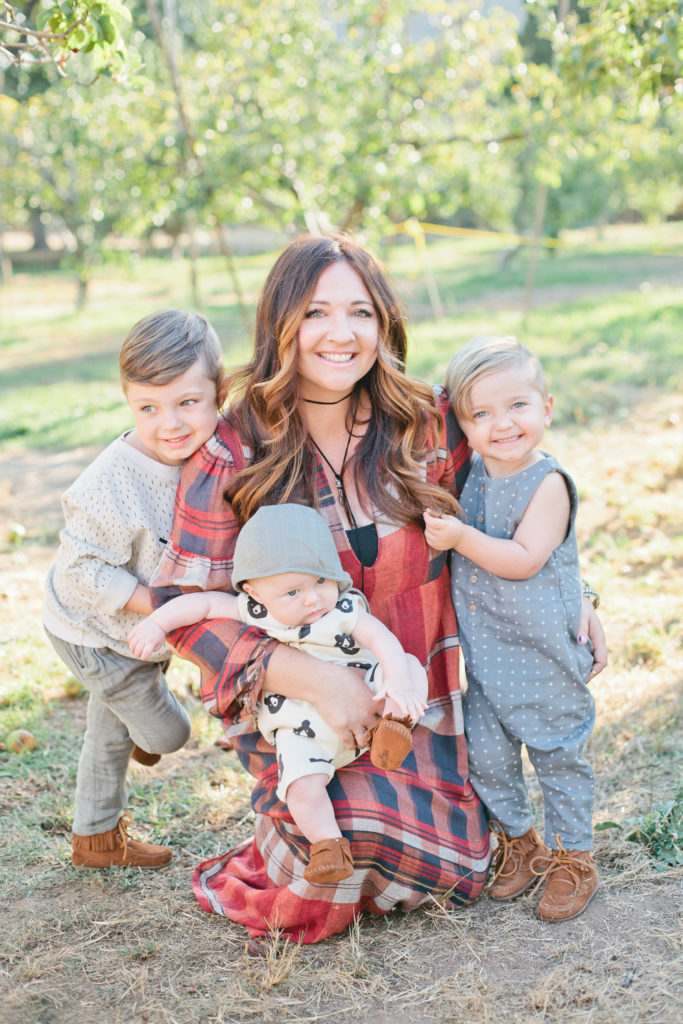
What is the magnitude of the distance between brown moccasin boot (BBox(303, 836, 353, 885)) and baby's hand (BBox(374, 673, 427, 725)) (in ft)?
1.05

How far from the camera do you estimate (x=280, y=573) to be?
2.19 meters

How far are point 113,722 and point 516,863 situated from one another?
3.83ft

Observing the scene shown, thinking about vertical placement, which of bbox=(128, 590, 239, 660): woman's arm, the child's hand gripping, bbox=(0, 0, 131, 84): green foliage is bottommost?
the child's hand gripping

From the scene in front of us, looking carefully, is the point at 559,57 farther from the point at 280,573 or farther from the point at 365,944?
the point at 365,944

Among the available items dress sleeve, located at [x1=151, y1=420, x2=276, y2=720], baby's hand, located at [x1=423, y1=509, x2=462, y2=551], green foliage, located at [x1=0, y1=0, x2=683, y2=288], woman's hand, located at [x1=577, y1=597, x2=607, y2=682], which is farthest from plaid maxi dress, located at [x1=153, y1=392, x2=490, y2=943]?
green foliage, located at [x1=0, y1=0, x2=683, y2=288]

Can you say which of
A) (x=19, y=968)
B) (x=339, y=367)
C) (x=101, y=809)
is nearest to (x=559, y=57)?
(x=339, y=367)

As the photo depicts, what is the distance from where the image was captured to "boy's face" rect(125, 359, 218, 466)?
97.7 inches

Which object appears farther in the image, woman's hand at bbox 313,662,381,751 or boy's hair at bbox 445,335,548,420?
boy's hair at bbox 445,335,548,420

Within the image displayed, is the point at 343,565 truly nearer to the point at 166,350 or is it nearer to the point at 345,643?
the point at 345,643

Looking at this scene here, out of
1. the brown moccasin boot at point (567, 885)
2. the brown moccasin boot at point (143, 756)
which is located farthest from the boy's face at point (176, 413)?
the brown moccasin boot at point (567, 885)

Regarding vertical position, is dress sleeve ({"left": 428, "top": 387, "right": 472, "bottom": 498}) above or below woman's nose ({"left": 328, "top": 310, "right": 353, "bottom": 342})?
below

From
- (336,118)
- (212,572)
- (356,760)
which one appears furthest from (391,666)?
(336,118)

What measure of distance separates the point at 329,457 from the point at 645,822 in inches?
52.8

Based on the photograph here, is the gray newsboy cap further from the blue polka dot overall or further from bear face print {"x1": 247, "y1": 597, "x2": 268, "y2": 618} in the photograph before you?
the blue polka dot overall
